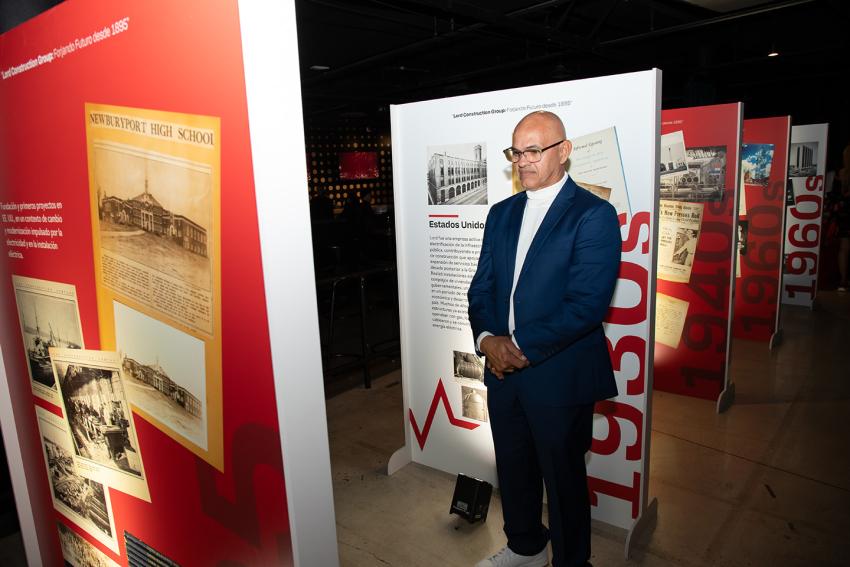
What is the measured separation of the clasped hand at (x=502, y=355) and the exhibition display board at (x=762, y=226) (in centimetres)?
418

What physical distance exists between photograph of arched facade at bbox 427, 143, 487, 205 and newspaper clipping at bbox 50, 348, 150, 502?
1.82 m

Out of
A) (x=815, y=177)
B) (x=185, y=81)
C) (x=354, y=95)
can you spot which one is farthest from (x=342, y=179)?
(x=185, y=81)

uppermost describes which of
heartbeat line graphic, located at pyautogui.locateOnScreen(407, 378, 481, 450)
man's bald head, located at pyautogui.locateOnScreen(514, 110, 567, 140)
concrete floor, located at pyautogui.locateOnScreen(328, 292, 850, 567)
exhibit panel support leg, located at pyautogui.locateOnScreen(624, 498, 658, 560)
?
man's bald head, located at pyautogui.locateOnScreen(514, 110, 567, 140)

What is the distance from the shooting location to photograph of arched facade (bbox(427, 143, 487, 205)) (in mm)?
2773

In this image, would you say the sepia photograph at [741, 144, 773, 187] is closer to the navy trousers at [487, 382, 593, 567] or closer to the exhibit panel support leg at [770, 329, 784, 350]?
the exhibit panel support leg at [770, 329, 784, 350]

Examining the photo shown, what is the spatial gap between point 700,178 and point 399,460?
2.78m

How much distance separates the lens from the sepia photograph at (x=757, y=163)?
534 centimetres

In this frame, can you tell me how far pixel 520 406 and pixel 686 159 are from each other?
265 cm

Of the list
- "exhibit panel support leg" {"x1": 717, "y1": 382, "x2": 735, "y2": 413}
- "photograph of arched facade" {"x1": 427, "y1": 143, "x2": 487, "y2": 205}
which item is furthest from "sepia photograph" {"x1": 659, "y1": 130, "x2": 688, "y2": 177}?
"photograph of arched facade" {"x1": 427, "y1": 143, "x2": 487, "y2": 205}

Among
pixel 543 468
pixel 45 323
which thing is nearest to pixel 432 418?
pixel 543 468

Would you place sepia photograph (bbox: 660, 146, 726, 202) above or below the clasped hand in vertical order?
above

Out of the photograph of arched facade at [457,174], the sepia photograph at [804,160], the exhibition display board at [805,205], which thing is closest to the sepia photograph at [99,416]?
the photograph of arched facade at [457,174]

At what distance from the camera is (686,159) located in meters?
4.00

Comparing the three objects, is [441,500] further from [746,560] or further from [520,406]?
[746,560]
